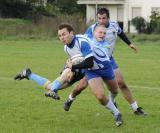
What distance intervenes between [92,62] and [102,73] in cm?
51

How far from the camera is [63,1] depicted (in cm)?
6781

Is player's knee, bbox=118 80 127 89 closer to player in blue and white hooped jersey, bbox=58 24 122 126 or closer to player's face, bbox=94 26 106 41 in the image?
player in blue and white hooped jersey, bbox=58 24 122 126

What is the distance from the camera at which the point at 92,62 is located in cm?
1025

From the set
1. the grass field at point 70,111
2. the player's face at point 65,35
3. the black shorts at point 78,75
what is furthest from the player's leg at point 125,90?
the player's face at point 65,35

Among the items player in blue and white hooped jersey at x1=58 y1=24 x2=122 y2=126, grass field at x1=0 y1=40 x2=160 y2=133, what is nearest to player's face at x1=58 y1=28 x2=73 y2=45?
player in blue and white hooped jersey at x1=58 y1=24 x2=122 y2=126

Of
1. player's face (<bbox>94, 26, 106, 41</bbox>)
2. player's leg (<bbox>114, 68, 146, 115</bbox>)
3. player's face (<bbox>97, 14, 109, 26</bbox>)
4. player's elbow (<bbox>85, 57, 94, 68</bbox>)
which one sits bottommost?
player's leg (<bbox>114, 68, 146, 115</bbox>)

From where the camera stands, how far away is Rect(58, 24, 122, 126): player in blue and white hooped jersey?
10.2m

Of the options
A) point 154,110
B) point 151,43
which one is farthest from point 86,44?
point 151,43

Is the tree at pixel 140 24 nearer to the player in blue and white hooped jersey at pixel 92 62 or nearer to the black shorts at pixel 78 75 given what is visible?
the black shorts at pixel 78 75

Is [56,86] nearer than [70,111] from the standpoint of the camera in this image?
Yes

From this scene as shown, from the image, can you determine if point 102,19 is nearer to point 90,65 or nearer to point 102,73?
point 102,73

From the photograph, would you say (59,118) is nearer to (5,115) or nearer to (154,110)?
(5,115)

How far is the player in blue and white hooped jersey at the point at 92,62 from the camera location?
10.2 m

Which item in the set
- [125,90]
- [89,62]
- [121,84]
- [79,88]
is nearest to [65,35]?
[89,62]
